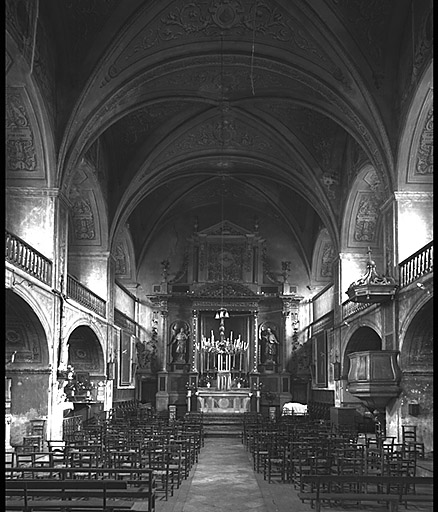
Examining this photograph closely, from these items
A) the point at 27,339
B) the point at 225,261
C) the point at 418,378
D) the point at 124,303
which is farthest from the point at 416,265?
the point at 225,261

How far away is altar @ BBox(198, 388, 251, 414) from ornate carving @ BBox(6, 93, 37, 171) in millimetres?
13472

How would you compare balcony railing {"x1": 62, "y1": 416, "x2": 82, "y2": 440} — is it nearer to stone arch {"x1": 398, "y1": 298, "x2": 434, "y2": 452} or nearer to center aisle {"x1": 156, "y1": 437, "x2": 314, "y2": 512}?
center aisle {"x1": 156, "y1": 437, "x2": 314, "y2": 512}

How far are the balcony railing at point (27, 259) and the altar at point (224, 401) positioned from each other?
11877mm

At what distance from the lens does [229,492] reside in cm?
1264

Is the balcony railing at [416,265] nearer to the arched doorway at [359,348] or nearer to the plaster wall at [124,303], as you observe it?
the arched doorway at [359,348]

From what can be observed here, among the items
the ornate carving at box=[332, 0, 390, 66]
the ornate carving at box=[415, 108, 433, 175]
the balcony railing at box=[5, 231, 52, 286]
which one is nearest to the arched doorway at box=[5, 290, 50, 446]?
the balcony railing at box=[5, 231, 52, 286]

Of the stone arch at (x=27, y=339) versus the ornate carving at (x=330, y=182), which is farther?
the ornate carving at (x=330, y=182)

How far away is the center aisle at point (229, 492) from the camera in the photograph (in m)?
11.0

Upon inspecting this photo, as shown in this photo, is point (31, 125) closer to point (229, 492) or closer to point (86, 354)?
point (229, 492)

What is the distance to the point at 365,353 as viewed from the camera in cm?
1769

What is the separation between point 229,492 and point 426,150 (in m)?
10.0

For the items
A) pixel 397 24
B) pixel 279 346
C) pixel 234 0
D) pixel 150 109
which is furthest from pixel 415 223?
pixel 279 346

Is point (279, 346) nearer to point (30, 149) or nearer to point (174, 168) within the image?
point (174, 168)

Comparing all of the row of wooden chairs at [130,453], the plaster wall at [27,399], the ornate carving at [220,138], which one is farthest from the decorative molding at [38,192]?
the ornate carving at [220,138]
